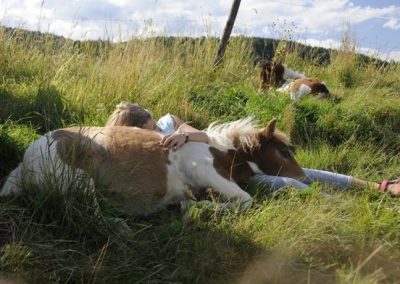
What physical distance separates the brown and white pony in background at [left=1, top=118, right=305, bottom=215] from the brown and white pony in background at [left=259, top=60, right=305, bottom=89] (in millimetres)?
4254

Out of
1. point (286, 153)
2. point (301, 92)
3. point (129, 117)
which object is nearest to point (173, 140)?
point (129, 117)

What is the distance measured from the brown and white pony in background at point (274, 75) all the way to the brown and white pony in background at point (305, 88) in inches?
9.1

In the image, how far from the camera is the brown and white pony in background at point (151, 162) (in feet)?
12.0

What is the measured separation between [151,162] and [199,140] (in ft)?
1.98

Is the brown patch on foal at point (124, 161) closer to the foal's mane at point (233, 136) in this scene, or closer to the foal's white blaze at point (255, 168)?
the foal's mane at point (233, 136)

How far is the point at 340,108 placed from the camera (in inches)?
293

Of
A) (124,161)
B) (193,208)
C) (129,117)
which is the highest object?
(129,117)

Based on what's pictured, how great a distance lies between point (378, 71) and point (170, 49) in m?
5.00

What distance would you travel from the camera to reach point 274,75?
9.50 meters

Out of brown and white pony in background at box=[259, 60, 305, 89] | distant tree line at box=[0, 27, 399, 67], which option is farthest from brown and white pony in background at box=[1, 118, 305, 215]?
brown and white pony in background at box=[259, 60, 305, 89]

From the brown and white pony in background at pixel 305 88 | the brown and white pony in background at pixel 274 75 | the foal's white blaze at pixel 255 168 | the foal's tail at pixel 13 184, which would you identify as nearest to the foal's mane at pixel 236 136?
the foal's white blaze at pixel 255 168

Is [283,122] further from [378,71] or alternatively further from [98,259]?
[378,71]

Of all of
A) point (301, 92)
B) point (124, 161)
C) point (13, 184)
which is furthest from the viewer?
A: point (301, 92)

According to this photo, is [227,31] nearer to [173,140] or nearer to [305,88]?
[305,88]
